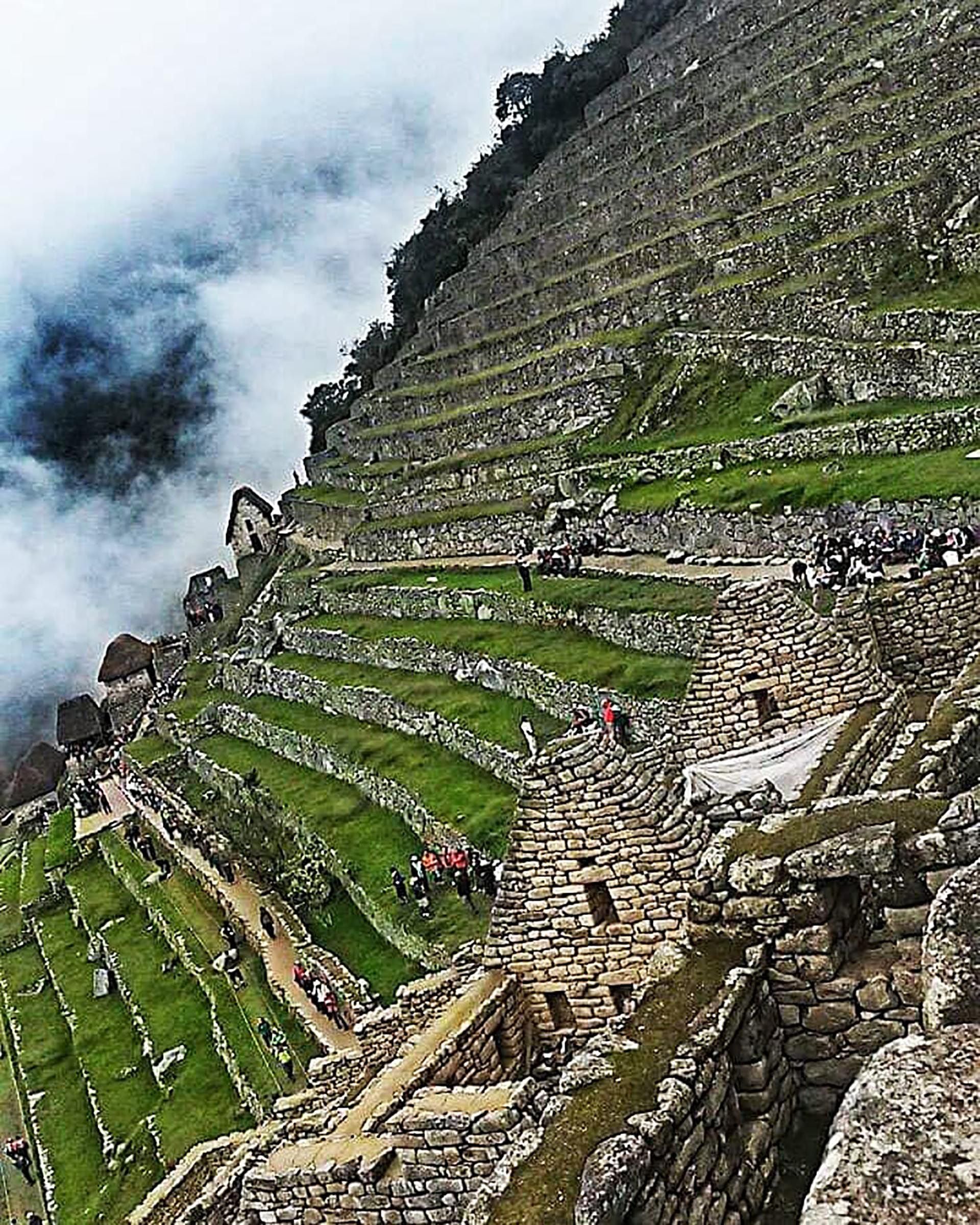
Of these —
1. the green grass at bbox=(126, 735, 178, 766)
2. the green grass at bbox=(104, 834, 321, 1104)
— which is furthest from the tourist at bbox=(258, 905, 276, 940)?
the green grass at bbox=(126, 735, 178, 766)

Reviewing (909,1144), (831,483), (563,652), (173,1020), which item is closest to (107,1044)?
(173,1020)

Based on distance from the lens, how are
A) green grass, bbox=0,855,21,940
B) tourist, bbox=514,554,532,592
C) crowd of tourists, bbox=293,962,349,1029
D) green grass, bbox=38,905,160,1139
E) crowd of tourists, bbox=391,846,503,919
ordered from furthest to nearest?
green grass, bbox=0,855,21,940 → tourist, bbox=514,554,532,592 → green grass, bbox=38,905,160,1139 → crowd of tourists, bbox=293,962,349,1029 → crowd of tourists, bbox=391,846,503,919

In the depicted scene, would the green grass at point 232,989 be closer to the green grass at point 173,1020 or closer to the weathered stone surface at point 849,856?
the green grass at point 173,1020

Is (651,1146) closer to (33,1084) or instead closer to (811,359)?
(33,1084)

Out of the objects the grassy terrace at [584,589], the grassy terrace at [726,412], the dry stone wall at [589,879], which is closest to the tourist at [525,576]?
the grassy terrace at [584,589]

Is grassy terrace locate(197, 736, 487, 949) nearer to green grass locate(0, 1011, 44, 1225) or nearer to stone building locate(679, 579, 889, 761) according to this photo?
stone building locate(679, 579, 889, 761)
